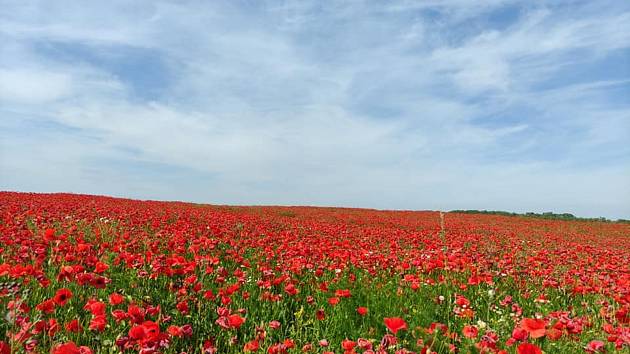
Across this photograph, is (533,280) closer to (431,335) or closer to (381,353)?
(431,335)

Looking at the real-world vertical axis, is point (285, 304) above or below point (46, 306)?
below

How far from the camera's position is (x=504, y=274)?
21.0ft

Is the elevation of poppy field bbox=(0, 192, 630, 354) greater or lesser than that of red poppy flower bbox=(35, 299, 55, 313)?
lesser

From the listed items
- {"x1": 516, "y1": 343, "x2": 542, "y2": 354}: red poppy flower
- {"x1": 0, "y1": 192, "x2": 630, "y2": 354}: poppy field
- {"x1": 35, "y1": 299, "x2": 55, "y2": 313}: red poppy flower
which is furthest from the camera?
{"x1": 0, "y1": 192, "x2": 630, "y2": 354}: poppy field

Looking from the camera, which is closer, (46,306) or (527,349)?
(527,349)

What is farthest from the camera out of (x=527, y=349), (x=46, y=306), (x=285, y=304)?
(x=285, y=304)

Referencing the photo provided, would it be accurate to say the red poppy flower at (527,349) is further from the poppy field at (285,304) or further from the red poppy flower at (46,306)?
the red poppy flower at (46,306)

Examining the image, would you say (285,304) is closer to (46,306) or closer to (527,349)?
(46,306)

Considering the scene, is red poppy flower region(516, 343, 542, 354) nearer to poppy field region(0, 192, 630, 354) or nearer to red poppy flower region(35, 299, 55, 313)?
poppy field region(0, 192, 630, 354)

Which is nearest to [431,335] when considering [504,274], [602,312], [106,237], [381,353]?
[381,353]

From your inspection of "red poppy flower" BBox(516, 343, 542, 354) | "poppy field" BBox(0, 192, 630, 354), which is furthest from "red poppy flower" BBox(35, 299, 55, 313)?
"red poppy flower" BBox(516, 343, 542, 354)

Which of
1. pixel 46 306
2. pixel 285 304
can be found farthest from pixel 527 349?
pixel 285 304

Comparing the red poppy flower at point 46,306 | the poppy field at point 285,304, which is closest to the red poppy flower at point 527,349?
the poppy field at point 285,304

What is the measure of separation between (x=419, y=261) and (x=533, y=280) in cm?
187
